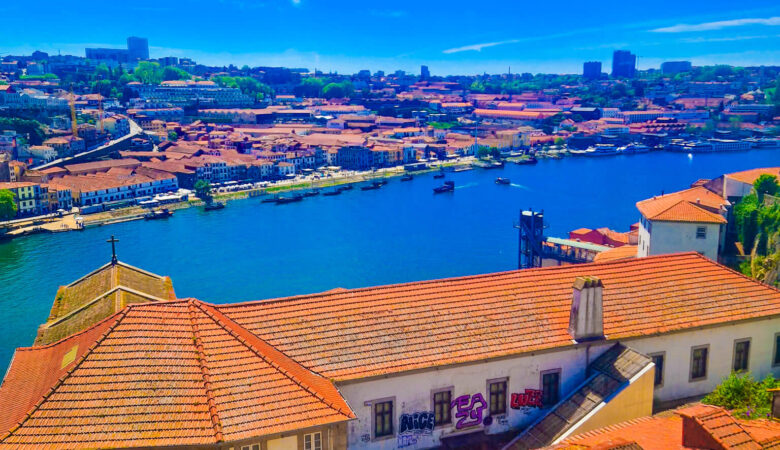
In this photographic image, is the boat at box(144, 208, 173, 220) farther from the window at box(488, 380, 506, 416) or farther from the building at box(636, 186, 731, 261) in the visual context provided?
the window at box(488, 380, 506, 416)

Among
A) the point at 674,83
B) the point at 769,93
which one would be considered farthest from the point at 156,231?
the point at 674,83

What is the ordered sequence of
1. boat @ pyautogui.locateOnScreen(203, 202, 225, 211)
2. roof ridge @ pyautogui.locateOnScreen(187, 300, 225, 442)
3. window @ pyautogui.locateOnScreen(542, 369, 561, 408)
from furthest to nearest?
1. boat @ pyautogui.locateOnScreen(203, 202, 225, 211)
2. window @ pyautogui.locateOnScreen(542, 369, 561, 408)
3. roof ridge @ pyautogui.locateOnScreen(187, 300, 225, 442)

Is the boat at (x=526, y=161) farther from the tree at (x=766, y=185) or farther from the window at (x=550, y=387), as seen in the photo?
the window at (x=550, y=387)

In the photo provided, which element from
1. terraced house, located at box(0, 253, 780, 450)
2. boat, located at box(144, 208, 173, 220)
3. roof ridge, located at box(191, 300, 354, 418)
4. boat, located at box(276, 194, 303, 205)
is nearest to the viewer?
terraced house, located at box(0, 253, 780, 450)

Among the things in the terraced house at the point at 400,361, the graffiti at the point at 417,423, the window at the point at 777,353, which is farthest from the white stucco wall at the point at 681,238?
the graffiti at the point at 417,423

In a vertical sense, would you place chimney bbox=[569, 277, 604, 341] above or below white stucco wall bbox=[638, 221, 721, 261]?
above

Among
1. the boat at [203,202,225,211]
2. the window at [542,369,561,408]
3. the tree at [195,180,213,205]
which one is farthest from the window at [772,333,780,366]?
the tree at [195,180,213,205]

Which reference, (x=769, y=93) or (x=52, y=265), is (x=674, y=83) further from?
(x=52, y=265)
